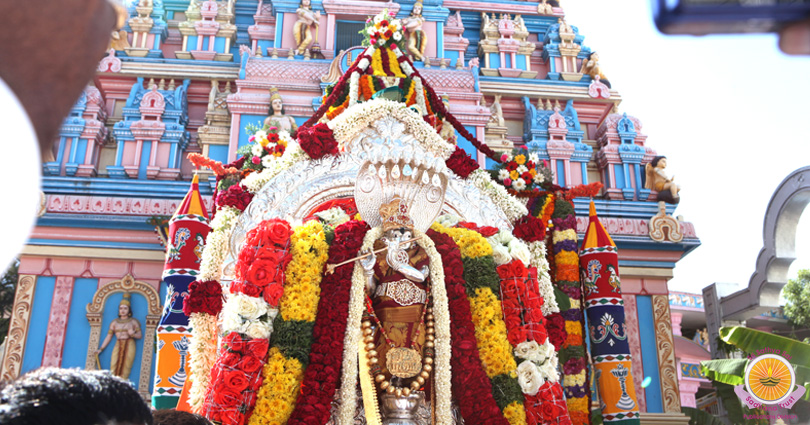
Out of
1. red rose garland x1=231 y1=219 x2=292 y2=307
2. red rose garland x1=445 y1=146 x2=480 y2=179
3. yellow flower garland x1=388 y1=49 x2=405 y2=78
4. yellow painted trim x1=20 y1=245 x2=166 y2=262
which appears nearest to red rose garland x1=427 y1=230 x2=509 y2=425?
red rose garland x1=445 y1=146 x2=480 y2=179

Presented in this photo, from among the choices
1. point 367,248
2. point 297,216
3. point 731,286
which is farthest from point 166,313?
point 731,286

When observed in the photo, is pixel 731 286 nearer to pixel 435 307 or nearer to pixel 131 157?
pixel 435 307

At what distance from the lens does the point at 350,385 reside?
520cm

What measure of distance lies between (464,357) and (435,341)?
0.30m

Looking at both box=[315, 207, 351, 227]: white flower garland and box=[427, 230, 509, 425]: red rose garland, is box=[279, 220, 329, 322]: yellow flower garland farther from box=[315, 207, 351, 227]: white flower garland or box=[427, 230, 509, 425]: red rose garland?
box=[427, 230, 509, 425]: red rose garland

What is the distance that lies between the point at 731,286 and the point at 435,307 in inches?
527

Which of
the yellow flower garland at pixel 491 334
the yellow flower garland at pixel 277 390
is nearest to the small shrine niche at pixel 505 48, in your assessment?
the yellow flower garland at pixel 491 334

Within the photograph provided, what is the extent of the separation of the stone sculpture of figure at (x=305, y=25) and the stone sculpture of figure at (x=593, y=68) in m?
5.36

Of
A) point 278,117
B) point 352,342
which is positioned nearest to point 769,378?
point 352,342

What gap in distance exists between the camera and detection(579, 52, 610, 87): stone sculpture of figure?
12273mm

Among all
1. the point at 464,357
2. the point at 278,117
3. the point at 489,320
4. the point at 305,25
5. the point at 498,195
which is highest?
the point at 305,25

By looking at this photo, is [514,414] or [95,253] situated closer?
[514,414]

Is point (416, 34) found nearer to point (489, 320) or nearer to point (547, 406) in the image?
point (489, 320)

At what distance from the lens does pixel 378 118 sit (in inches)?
273
